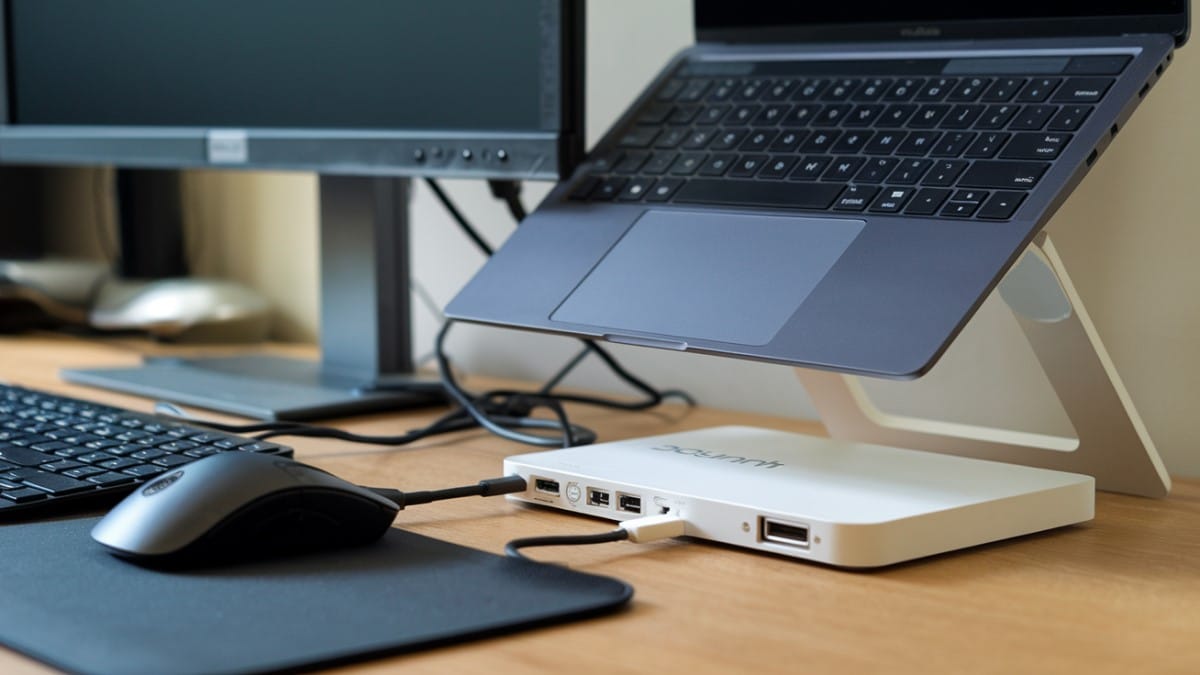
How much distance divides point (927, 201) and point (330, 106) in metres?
0.51

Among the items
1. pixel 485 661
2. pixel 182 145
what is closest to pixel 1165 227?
pixel 485 661

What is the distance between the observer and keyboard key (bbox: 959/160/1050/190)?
2.23ft

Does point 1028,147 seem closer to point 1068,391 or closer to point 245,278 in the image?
point 1068,391

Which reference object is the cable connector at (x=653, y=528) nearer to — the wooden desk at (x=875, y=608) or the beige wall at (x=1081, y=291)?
the wooden desk at (x=875, y=608)

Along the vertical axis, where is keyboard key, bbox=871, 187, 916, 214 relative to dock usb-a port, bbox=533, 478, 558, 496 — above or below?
above

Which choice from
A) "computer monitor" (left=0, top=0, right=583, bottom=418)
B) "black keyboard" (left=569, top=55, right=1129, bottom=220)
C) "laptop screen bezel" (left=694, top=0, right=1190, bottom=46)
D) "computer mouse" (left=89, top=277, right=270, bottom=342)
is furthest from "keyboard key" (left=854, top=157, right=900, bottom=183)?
"computer mouse" (left=89, top=277, right=270, bottom=342)

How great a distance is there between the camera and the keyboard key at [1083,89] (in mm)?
708

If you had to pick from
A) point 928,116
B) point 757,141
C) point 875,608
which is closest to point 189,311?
point 757,141

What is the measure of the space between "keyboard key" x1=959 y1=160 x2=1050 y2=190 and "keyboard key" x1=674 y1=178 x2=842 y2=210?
75 millimetres

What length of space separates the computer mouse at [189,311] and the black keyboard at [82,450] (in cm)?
51

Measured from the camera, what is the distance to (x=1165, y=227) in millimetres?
844

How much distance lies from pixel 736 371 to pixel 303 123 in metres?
0.38

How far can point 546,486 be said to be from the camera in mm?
701

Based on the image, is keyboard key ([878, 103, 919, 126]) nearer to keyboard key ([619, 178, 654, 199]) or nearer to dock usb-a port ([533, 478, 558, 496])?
keyboard key ([619, 178, 654, 199])
